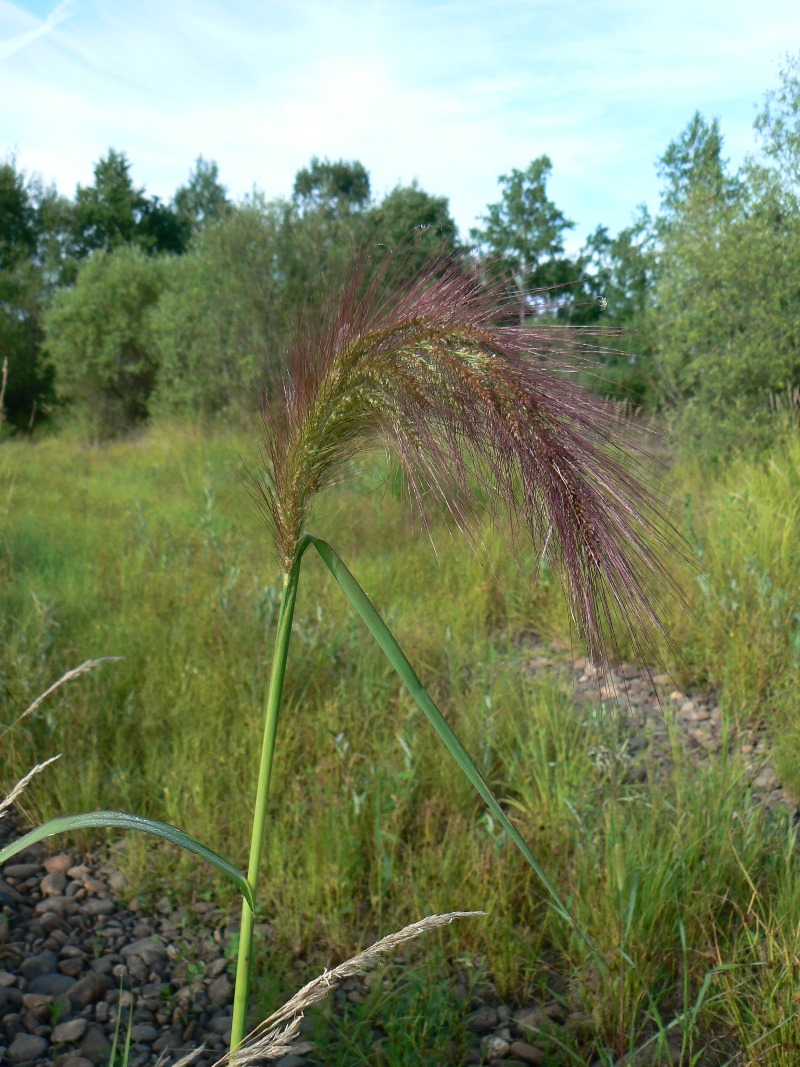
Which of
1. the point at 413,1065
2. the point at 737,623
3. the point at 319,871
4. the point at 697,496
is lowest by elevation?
the point at 413,1065

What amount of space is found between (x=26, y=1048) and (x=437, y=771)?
1243 millimetres

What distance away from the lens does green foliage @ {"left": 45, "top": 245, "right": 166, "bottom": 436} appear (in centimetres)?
1636

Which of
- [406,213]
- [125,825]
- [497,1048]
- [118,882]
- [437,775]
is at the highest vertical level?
[406,213]

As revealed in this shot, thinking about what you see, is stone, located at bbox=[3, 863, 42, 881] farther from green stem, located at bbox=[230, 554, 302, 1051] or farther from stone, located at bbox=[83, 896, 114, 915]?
green stem, located at bbox=[230, 554, 302, 1051]

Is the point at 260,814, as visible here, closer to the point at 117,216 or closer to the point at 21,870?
the point at 21,870

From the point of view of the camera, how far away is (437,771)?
2650 mm

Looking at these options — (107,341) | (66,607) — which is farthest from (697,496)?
(107,341)

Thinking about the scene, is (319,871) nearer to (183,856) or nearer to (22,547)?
(183,856)

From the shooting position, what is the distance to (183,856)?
244cm

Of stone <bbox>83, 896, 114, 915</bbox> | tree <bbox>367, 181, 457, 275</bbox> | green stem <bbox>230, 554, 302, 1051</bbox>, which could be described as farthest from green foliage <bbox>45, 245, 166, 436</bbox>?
green stem <bbox>230, 554, 302, 1051</bbox>

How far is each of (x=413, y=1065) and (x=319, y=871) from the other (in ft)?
1.91

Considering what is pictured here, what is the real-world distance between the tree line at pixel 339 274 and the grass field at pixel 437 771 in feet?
3.70

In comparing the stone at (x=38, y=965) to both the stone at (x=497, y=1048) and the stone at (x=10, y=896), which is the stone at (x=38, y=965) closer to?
the stone at (x=10, y=896)

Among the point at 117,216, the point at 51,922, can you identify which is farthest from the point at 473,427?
the point at 117,216
